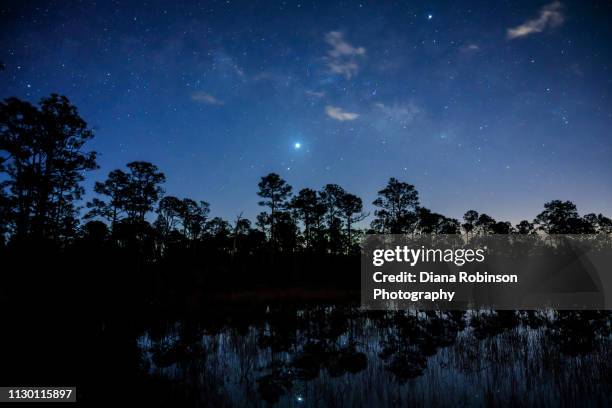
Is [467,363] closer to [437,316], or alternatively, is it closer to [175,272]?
[437,316]

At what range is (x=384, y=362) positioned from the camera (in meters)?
9.59

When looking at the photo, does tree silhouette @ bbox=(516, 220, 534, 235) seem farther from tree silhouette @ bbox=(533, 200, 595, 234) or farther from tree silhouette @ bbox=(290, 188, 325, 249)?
tree silhouette @ bbox=(290, 188, 325, 249)

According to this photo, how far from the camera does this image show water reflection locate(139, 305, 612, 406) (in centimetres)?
721

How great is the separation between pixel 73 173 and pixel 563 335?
35685mm

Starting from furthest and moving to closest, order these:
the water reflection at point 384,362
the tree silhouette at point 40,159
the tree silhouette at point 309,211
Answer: the tree silhouette at point 309,211 < the tree silhouette at point 40,159 < the water reflection at point 384,362

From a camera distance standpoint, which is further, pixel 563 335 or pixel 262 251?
pixel 262 251

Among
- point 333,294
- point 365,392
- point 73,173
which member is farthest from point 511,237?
point 73,173

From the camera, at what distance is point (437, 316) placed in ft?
59.6

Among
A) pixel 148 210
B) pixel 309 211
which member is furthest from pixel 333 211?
pixel 148 210

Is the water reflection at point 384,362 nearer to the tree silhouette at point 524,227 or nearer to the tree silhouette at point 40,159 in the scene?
the tree silhouette at point 40,159

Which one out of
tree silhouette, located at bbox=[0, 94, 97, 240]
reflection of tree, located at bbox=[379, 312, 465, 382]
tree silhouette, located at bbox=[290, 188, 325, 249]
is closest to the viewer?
reflection of tree, located at bbox=[379, 312, 465, 382]

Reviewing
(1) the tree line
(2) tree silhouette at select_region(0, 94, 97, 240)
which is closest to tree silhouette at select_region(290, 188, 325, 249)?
(1) the tree line

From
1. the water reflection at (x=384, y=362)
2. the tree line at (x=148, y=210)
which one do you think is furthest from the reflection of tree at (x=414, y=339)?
the tree line at (x=148, y=210)

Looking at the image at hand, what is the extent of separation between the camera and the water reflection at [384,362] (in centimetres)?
721
